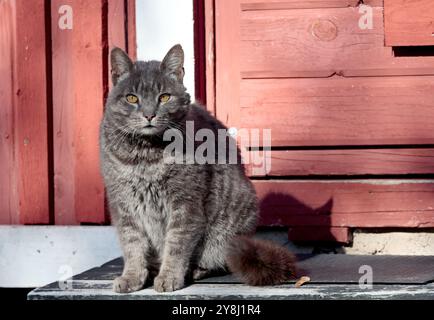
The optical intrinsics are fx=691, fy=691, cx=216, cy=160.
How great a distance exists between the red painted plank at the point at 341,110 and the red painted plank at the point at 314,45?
0.07 m

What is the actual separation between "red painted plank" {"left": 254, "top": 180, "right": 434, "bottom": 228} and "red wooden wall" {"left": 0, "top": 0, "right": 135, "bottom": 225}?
1.07 metres

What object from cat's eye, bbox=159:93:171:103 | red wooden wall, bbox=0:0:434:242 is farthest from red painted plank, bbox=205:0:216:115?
cat's eye, bbox=159:93:171:103

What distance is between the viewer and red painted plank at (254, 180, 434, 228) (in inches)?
158

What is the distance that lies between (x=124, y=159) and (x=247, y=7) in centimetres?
146

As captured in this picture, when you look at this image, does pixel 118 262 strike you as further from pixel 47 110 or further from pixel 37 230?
pixel 47 110

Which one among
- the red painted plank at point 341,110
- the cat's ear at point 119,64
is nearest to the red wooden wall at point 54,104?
the red painted plank at point 341,110

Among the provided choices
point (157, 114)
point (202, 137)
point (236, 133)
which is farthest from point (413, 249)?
point (157, 114)

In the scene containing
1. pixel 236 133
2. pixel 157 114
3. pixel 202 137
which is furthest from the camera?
pixel 236 133

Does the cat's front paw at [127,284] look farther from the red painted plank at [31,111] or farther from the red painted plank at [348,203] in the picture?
the red painted plank at [31,111]

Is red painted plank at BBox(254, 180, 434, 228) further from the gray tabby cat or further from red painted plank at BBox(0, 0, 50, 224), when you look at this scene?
red painted plank at BBox(0, 0, 50, 224)

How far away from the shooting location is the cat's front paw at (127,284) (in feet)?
9.72

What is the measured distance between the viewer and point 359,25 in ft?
13.4

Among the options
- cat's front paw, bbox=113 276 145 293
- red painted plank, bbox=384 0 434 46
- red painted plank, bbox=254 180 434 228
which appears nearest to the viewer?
cat's front paw, bbox=113 276 145 293
